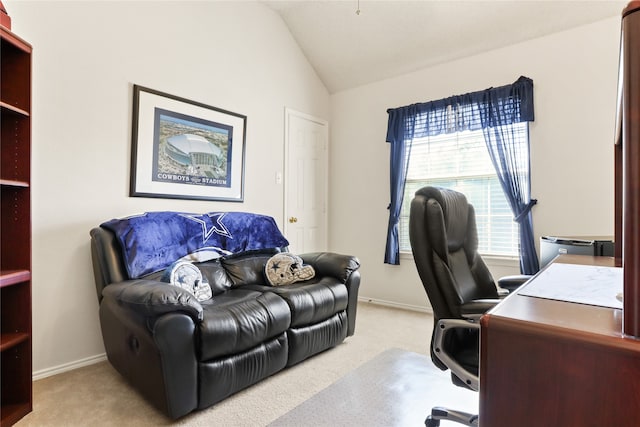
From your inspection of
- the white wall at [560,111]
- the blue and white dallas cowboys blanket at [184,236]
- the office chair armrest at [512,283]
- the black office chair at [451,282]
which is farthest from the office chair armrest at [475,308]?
the white wall at [560,111]

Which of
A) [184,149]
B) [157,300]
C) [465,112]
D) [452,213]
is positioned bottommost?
[157,300]

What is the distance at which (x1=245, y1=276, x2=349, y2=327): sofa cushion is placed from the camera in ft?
7.45

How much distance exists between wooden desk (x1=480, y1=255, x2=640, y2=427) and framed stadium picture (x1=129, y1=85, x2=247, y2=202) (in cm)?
270

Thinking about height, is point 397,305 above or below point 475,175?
below

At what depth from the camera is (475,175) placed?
3457 millimetres

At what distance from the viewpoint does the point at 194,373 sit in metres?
1.72

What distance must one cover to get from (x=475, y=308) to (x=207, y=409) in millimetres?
1464

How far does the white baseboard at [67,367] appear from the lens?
7.11 ft

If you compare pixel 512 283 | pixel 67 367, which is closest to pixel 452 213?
pixel 512 283

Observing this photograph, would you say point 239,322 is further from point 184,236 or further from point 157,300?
point 184,236

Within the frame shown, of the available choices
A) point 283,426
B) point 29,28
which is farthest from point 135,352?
point 29,28

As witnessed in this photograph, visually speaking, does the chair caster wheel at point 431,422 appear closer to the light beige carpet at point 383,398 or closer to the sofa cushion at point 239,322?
the light beige carpet at point 383,398

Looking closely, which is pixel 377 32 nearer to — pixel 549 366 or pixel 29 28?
pixel 29 28

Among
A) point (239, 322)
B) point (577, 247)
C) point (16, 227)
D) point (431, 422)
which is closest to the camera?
point (431, 422)
